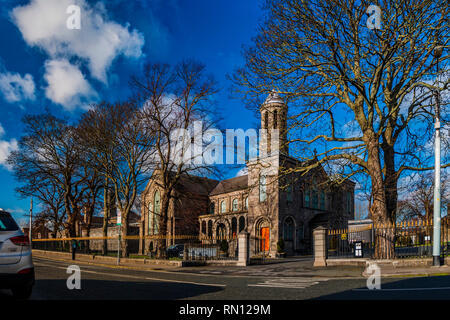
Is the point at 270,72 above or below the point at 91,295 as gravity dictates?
above

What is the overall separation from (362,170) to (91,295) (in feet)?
44.9

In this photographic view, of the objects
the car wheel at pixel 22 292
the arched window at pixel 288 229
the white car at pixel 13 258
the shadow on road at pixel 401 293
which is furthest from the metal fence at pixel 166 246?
the white car at pixel 13 258

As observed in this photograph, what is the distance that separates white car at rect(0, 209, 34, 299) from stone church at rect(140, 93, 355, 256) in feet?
42.0

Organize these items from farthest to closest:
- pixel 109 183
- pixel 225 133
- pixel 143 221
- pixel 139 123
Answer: pixel 143 221
pixel 109 183
pixel 139 123
pixel 225 133

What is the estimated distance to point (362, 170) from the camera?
17.7 m

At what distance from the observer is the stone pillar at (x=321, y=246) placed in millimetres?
18219

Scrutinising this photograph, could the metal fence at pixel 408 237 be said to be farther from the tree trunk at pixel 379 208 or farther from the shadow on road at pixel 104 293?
the shadow on road at pixel 104 293

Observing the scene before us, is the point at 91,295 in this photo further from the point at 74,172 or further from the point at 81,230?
the point at 81,230

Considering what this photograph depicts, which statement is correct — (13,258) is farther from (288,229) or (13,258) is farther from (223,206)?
(223,206)

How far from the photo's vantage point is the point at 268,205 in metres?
37.1

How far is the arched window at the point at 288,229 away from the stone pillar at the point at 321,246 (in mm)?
18199

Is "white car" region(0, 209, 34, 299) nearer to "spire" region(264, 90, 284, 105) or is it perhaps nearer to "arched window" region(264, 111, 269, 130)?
"spire" region(264, 90, 284, 105)

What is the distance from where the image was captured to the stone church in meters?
19.8
